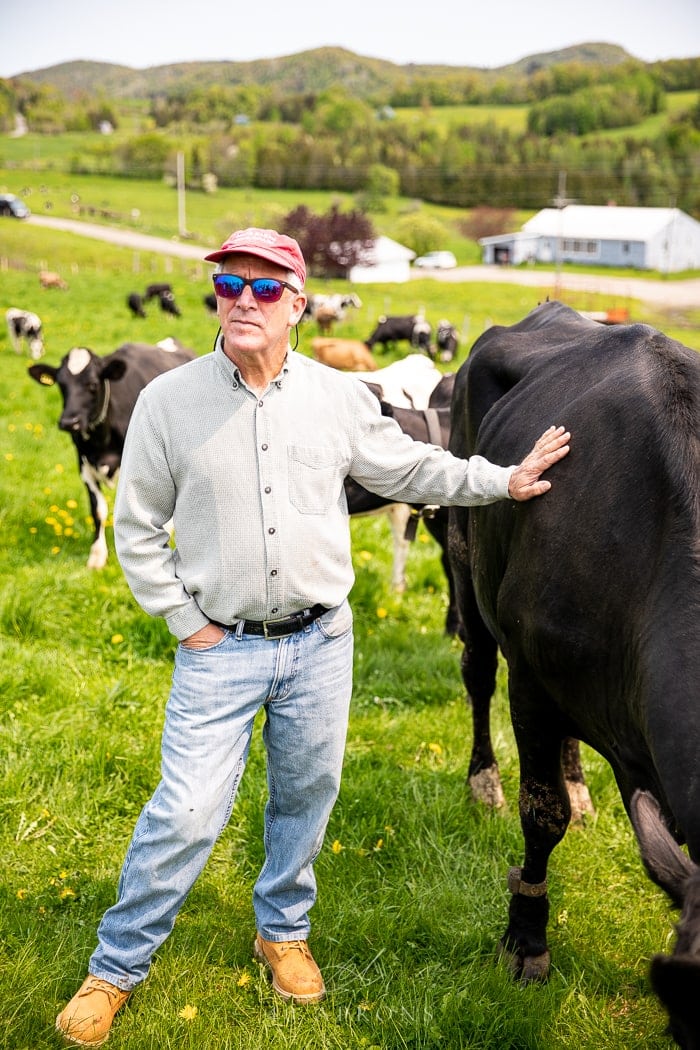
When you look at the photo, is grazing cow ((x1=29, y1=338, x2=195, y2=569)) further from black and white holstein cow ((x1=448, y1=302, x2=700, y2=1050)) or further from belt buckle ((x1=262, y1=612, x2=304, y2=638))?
belt buckle ((x1=262, y1=612, x2=304, y2=638))

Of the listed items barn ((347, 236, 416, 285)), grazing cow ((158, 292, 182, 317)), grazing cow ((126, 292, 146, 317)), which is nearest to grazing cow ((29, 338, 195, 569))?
grazing cow ((126, 292, 146, 317))

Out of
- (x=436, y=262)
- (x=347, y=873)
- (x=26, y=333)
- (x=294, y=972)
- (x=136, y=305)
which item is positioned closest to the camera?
(x=294, y=972)

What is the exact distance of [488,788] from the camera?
Result: 4.64 metres

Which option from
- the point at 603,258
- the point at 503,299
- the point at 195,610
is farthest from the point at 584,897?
the point at 603,258

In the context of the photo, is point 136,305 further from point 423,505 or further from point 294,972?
point 294,972

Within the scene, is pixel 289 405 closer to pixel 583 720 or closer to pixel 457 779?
pixel 583 720

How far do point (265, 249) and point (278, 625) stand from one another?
115cm

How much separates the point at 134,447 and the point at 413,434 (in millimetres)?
3413

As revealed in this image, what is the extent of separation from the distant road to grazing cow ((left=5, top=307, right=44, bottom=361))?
2852 centimetres

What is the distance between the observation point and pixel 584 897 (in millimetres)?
4000

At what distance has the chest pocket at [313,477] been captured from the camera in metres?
3.01

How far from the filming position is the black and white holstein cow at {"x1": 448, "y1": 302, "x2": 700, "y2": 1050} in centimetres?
230

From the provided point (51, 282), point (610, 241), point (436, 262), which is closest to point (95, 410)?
point (51, 282)

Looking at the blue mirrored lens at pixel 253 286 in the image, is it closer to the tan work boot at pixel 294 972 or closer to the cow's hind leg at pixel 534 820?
the cow's hind leg at pixel 534 820
